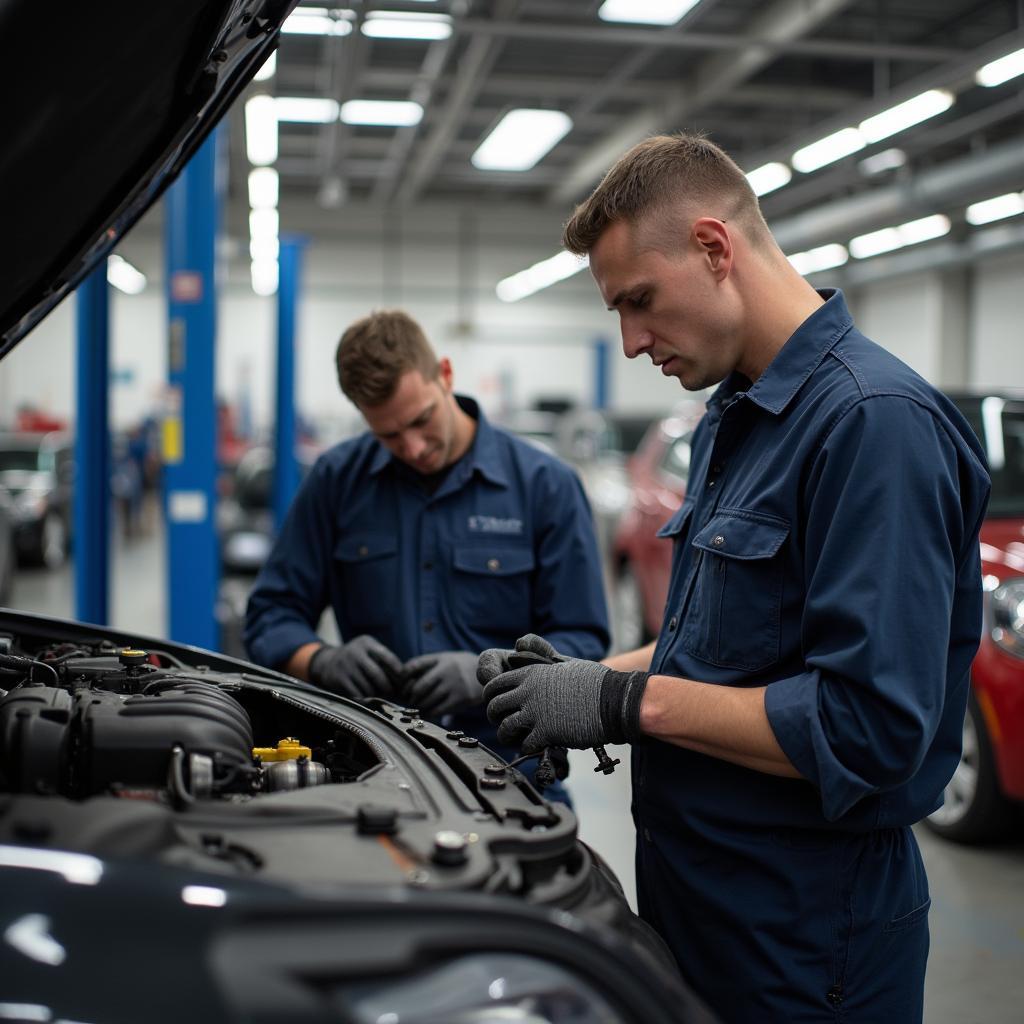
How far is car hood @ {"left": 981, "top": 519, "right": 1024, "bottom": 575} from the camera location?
3330mm

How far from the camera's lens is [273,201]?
9711mm

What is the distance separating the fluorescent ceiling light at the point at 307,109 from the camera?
11.3m

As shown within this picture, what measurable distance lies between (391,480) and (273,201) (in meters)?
8.11

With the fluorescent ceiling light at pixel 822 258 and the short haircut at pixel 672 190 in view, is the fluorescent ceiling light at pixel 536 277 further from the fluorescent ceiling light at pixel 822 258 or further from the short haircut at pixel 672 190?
the short haircut at pixel 672 190

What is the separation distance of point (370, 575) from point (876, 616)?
1.26m

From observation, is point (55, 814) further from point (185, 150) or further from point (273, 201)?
point (273, 201)

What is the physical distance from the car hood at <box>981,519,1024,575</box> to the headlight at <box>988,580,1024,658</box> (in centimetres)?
7

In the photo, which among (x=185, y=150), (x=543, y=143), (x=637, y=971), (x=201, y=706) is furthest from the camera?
(x=543, y=143)

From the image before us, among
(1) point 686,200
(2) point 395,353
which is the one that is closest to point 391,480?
(2) point 395,353

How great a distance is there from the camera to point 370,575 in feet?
7.39

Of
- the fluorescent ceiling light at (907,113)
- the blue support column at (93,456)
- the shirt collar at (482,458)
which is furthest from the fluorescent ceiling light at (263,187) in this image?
the shirt collar at (482,458)

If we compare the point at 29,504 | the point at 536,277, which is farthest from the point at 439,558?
the point at 536,277

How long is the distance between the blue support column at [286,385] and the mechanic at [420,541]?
454 centimetres

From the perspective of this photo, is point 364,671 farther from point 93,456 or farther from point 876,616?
point 93,456
